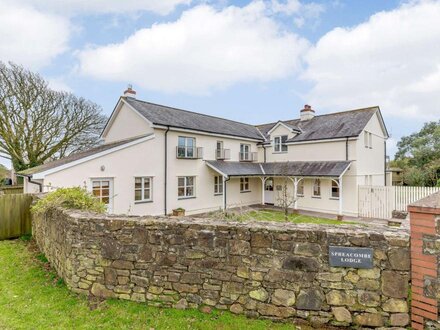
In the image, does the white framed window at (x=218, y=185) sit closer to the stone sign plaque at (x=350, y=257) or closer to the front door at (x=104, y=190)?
the front door at (x=104, y=190)

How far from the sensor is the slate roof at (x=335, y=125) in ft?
56.2

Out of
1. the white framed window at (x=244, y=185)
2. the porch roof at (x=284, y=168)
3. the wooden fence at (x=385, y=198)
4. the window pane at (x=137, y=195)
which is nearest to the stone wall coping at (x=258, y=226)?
the window pane at (x=137, y=195)

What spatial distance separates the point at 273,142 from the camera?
21.3 metres

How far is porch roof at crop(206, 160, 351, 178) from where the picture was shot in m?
16.5

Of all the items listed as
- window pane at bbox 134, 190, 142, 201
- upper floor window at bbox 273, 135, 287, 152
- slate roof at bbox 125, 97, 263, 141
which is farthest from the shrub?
upper floor window at bbox 273, 135, 287, 152

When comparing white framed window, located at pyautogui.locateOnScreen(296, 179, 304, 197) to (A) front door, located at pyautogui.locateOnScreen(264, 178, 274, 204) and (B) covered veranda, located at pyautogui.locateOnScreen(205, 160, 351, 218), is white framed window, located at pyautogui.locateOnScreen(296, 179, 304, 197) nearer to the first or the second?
(B) covered veranda, located at pyautogui.locateOnScreen(205, 160, 351, 218)

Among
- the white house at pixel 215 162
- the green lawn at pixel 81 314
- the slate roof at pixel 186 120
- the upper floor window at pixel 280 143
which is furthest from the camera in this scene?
the upper floor window at pixel 280 143

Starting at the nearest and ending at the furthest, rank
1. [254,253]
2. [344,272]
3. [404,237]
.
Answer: [404,237], [344,272], [254,253]

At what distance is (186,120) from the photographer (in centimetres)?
1755

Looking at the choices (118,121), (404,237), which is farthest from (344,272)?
(118,121)

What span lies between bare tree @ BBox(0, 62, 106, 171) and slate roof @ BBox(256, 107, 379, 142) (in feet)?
70.4

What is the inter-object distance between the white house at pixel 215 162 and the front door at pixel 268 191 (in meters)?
0.09

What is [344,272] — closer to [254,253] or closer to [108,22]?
[254,253]

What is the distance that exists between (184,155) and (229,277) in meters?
12.7
